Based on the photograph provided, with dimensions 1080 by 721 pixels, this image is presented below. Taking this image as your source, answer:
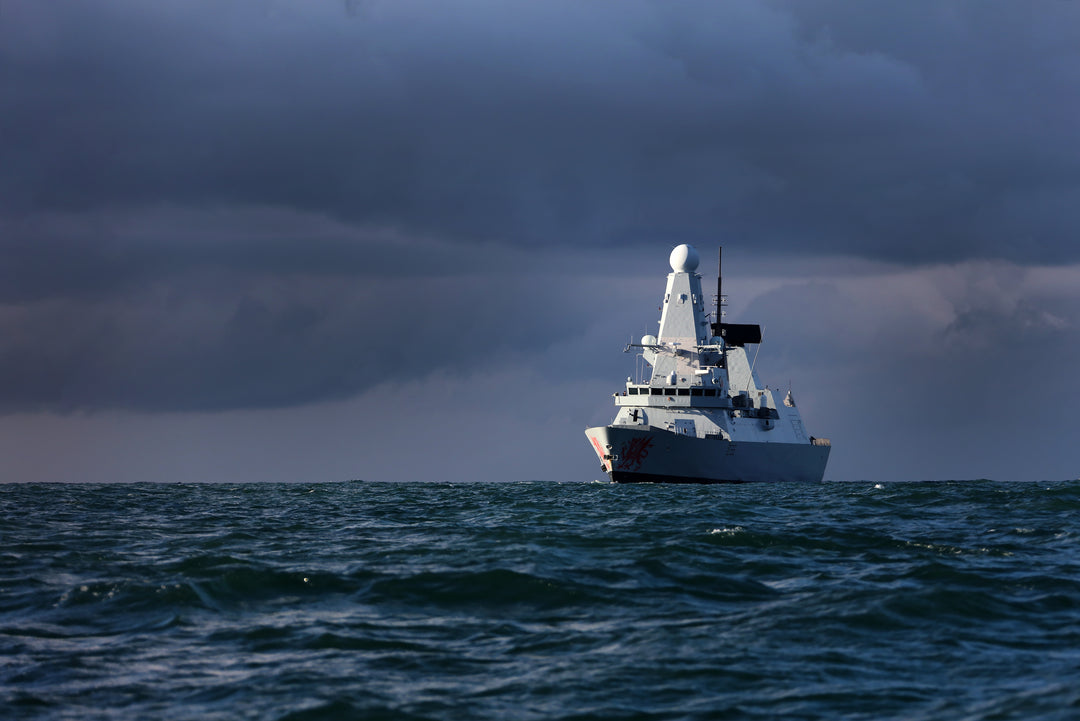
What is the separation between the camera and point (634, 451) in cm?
7431

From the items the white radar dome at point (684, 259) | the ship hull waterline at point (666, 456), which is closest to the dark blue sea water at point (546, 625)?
the ship hull waterline at point (666, 456)

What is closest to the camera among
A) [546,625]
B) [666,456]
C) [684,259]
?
[546,625]

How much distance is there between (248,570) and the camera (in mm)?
17453

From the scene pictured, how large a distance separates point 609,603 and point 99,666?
22.0 ft

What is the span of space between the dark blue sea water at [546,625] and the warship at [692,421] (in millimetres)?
49817

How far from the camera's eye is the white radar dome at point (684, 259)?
282ft

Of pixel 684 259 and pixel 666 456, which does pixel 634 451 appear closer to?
pixel 666 456

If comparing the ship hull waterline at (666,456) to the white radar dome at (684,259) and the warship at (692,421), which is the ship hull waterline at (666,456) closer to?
the warship at (692,421)

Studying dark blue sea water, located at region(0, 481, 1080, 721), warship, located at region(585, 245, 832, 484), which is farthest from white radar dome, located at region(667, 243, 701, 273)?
dark blue sea water, located at region(0, 481, 1080, 721)

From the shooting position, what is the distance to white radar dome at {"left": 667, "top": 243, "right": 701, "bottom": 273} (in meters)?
85.9

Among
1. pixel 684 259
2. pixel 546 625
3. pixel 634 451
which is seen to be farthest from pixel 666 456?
pixel 546 625

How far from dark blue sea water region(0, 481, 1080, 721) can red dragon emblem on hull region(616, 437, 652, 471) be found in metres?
49.1

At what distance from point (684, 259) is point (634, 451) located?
19260mm

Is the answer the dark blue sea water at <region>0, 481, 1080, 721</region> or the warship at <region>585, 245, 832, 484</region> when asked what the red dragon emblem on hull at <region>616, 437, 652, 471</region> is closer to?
the warship at <region>585, 245, 832, 484</region>
